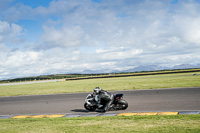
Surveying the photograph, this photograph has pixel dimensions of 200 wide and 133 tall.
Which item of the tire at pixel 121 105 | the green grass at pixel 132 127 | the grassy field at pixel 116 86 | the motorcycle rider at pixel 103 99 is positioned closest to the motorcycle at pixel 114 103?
the tire at pixel 121 105

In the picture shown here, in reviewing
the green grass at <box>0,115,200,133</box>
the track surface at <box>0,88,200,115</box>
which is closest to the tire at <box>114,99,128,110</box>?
the track surface at <box>0,88,200,115</box>

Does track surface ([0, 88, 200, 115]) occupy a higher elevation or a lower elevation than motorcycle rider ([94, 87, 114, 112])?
lower

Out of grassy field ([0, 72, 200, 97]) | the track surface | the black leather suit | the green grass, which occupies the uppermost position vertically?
the black leather suit

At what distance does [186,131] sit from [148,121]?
1.47m

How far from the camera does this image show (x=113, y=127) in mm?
5953

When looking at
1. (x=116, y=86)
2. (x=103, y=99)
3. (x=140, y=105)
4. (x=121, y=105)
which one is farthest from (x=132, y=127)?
(x=116, y=86)

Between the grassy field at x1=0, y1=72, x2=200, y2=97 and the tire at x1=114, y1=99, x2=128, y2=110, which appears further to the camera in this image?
the grassy field at x1=0, y1=72, x2=200, y2=97

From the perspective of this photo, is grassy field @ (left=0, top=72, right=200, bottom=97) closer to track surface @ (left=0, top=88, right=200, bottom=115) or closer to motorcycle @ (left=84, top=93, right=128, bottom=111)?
track surface @ (left=0, top=88, right=200, bottom=115)

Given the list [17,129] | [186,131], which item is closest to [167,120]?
[186,131]

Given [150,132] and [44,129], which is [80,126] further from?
[150,132]

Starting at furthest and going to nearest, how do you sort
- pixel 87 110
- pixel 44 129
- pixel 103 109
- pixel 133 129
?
pixel 87 110 < pixel 103 109 < pixel 44 129 < pixel 133 129

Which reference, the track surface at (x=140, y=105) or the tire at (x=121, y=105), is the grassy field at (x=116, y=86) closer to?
the track surface at (x=140, y=105)

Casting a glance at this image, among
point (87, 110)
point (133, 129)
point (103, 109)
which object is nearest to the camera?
point (133, 129)

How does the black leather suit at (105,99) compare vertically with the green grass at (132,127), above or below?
above
